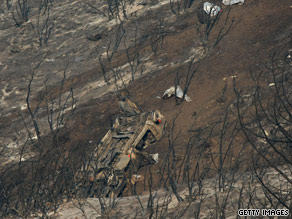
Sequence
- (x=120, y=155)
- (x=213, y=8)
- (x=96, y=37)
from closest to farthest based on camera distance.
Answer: (x=120, y=155) < (x=213, y=8) < (x=96, y=37)

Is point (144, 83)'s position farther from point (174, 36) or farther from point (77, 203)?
point (77, 203)

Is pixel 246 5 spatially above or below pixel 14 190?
above

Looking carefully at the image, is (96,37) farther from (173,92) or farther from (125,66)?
(173,92)

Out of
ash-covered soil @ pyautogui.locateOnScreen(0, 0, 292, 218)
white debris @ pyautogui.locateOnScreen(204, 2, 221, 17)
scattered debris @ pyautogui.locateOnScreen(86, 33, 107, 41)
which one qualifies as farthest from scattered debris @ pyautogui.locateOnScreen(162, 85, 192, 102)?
scattered debris @ pyautogui.locateOnScreen(86, 33, 107, 41)

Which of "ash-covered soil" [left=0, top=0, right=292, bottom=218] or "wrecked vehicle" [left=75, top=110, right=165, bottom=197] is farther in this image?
"ash-covered soil" [left=0, top=0, right=292, bottom=218]

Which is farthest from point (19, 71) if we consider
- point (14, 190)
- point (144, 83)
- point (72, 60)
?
point (14, 190)

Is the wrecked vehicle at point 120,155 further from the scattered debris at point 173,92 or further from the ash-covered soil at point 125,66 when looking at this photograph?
the scattered debris at point 173,92

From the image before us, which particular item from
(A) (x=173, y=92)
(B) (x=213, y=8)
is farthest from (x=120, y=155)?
(B) (x=213, y=8)

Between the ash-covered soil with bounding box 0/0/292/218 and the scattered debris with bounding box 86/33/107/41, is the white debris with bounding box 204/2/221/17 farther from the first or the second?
the scattered debris with bounding box 86/33/107/41
